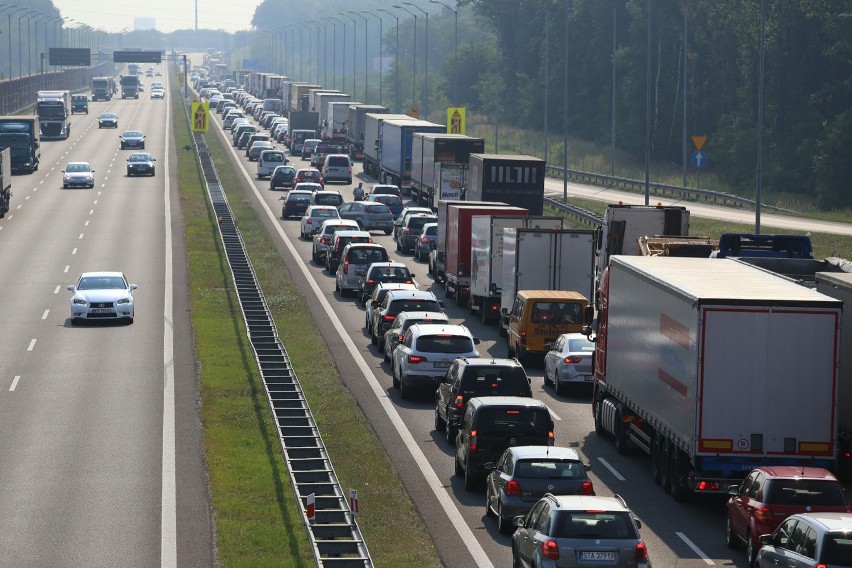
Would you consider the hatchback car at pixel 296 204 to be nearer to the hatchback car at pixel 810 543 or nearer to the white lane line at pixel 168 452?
the white lane line at pixel 168 452

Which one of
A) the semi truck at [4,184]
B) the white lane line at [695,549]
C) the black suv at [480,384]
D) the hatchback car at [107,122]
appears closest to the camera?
the white lane line at [695,549]

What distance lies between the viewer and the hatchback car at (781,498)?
20.3 m

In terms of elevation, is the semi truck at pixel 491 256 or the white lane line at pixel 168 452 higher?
the semi truck at pixel 491 256

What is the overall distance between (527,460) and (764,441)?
3.46m

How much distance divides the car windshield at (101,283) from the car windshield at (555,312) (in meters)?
12.8

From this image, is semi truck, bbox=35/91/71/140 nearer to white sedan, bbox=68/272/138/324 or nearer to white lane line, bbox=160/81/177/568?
white lane line, bbox=160/81/177/568

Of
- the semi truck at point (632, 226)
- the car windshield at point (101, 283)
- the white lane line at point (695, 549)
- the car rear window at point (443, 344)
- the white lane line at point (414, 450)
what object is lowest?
the white lane line at point (414, 450)

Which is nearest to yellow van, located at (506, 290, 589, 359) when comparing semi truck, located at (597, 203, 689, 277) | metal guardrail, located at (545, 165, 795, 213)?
semi truck, located at (597, 203, 689, 277)

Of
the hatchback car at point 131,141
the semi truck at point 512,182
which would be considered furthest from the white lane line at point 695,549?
the hatchback car at point 131,141

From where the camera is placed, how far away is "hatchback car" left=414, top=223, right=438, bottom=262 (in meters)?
59.4

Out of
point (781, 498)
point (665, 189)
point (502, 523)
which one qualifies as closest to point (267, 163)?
point (665, 189)

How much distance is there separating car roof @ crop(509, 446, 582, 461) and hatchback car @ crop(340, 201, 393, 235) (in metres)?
46.7

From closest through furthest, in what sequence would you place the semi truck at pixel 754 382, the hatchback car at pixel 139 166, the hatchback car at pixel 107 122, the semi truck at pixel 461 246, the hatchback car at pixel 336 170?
the semi truck at pixel 754 382 → the semi truck at pixel 461 246 → the hatchback car at pixel 336 170 → the hatchback car at pixel 139 166 → the hatchback car at pixel 107 122

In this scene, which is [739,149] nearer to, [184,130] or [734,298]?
[184,130]
